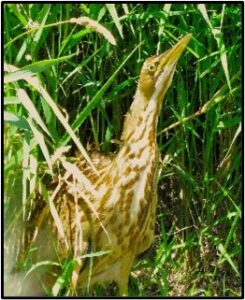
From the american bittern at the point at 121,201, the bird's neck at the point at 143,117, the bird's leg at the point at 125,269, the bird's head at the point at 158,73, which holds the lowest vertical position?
the bird's leg at the point at 125,269

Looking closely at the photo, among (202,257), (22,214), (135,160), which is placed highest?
(135,160)

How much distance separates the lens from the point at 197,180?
10.5 feet

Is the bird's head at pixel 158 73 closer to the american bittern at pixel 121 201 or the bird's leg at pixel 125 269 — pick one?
the american bittern at pixel 121 201

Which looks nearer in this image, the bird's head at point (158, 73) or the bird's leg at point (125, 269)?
the bird's head at point (158, 73)

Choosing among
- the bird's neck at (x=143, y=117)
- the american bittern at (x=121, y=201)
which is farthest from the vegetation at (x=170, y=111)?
the bird's neck at (x=143, y=117)

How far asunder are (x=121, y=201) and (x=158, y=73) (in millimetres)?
400

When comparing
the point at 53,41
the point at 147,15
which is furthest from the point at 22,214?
the point at 147,15

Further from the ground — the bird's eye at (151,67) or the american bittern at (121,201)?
the bird's eye at (151,67)

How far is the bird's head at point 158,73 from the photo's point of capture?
2703mm

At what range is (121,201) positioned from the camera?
275 cm

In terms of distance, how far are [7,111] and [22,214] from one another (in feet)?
1.12

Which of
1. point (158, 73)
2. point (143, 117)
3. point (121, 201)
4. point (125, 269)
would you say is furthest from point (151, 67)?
point (125, 269)

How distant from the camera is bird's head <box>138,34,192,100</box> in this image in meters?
2.70

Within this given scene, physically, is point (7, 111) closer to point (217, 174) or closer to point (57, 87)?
point (57, 87)
